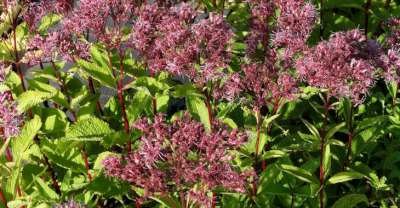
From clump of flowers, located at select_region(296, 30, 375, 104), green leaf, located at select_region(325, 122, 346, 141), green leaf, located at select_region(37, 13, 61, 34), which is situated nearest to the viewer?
clump of flowers, located at select_region(296, 30, 375, 104)

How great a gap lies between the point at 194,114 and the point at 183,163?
4.58ft

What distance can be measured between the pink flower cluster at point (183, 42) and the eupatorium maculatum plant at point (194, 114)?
0.03 feet

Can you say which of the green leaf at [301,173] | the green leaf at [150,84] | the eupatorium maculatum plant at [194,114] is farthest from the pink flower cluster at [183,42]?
the green leaf at [301,173]

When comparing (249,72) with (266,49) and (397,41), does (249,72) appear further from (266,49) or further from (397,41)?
(397,41)

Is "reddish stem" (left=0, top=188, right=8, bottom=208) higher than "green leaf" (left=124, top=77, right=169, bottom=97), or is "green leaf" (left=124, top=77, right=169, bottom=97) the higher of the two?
"green leaf" (left=124, top=77, right=169, bottom=97)

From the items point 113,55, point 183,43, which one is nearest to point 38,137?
point 113,55

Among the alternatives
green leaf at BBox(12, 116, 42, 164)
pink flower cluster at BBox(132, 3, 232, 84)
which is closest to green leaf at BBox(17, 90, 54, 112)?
green leaf at BBox(12, 116, 42, 164)

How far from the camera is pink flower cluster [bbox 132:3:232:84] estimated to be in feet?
13.7

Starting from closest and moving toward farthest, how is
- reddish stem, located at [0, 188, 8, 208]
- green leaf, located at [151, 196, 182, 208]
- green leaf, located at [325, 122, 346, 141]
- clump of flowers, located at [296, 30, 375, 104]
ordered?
1. green leaf, located at [151, 196, 182, 208]
2. clump of flowers, located at [296, 30, 375, 104]
3. reddish stem, located at [0, 188, 8, 208]
4. green leaf, located at [325, 122, 346, 141]

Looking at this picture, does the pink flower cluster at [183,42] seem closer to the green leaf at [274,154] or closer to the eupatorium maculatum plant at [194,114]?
the eupatorium maculatum plant at [194,114]

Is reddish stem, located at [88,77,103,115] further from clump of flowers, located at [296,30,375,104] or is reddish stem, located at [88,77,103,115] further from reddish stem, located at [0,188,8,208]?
clump of flowers, located at [296,30,375,104]

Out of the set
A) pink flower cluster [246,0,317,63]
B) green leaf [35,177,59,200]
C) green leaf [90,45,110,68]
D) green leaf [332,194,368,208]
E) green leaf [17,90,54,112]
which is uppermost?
pink flower cluster [246,0,317,63]

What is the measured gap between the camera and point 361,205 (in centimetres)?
511

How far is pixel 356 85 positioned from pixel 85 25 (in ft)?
6.40
